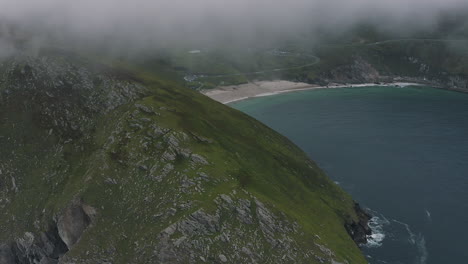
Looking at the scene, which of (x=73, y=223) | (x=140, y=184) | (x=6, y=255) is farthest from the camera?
(x=140, y=184)

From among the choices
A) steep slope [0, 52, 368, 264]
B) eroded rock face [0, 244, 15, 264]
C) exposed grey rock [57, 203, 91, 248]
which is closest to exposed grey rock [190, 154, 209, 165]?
steep slope [0, 52, 368, 264]

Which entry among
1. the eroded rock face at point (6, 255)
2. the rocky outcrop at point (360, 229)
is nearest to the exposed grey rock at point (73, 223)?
the eroded rock face at point (6, 255)

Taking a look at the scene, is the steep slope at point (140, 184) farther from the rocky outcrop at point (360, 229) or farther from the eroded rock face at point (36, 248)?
the rocky outcrop at point (360, 229)

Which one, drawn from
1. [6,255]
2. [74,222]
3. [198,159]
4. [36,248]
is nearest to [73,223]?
[74,222]

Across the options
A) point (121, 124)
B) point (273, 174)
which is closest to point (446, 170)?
point (273, 174)

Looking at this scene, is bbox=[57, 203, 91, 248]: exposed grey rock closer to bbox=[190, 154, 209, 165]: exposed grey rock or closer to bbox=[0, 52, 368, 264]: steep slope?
bbox=[0, 52, 368, 264]: steep slope

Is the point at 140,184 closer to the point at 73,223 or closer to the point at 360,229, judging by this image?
the point at 73,223

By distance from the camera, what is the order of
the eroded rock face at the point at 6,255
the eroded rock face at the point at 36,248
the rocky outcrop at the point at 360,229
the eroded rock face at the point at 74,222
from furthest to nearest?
1. the rocky outcrop at the point at 360,229
2. the eroded rock face at the point at 36,248
3. the eroded rock face at the point at 6,255
4. the eroded rock face at the point at 74,222

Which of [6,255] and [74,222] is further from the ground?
[74,222]
